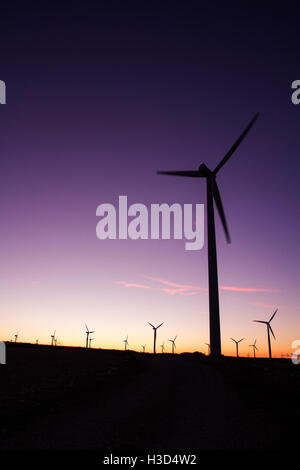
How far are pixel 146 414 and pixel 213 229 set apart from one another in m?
39.4

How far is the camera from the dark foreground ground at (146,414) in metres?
11.7

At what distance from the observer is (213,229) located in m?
52.8

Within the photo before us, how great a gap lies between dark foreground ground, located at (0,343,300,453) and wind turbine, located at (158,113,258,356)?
20.9m

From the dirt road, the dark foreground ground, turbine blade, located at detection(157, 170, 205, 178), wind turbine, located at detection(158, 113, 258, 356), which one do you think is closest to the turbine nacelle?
wind turbine, located at detection(158, 113, 258, 356)

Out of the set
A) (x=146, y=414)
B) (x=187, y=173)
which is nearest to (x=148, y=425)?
(x=146, y=414)

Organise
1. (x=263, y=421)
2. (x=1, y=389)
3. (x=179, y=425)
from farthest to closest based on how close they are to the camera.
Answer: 1. (x=1, y=389)
2. (x=263, y=421)
3. (x=179, y=425)

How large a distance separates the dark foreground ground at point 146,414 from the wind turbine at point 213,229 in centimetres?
2088

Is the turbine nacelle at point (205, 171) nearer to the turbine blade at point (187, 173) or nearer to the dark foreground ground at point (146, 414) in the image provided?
the turbine blade at point (187, 173)

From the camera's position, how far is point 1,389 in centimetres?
2108

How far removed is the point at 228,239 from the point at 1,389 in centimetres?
3965

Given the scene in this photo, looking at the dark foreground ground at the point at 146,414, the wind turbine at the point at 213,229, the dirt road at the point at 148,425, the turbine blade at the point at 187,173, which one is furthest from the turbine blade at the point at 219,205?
the dirt road at the point at 148,425

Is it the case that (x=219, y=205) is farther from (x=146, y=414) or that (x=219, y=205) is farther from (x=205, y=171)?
(x=146, y=414)
